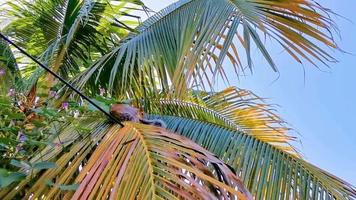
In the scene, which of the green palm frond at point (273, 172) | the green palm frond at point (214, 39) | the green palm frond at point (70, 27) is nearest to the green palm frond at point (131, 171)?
the green palm frond at point (214, 39)

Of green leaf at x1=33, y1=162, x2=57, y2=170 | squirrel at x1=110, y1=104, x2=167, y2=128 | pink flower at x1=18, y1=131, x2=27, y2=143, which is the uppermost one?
squirrel at x1=110, y1=104, x2=167, y2=128

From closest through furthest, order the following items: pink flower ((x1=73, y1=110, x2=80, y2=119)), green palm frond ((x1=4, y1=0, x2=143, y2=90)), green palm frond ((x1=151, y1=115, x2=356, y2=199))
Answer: pink flower ((x1=73, y1=110, x2=80, y2=119)) → green palm frond ((x1=151, y1=115, x2=356, y2=199)) → green palm frond ((x1=4, y1=0, x2=143, y2=90))

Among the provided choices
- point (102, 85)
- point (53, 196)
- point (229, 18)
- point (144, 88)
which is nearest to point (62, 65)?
point (102, 85)

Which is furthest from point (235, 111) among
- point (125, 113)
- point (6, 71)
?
point (125, 113)

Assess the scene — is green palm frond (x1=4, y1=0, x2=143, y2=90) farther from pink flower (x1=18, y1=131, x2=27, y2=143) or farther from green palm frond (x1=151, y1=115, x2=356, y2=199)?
pink flower (x1=18, y1=131, x2=27, y2=143)

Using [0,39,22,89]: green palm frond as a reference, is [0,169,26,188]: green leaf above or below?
below

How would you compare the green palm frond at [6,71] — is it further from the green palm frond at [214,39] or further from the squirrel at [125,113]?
the squirrel at [125,113]

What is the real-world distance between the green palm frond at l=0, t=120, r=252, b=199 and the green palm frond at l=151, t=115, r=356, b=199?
107cm

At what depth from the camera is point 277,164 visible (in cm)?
247

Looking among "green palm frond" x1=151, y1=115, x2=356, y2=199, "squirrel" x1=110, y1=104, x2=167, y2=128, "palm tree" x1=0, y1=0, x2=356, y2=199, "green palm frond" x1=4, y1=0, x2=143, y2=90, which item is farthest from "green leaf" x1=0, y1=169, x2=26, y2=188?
"green palm frond" x1=4, y1=0, x2=143, y2=90

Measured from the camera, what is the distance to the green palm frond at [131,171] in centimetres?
116

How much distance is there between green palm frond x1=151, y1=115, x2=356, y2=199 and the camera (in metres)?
2.31

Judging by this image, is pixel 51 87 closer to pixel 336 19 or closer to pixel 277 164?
pixel 277 164

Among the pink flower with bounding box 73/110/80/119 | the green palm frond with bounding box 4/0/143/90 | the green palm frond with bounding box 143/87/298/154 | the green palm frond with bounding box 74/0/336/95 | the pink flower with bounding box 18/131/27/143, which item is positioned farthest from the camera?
the green palm frond with bounding box 4/0/143/90
